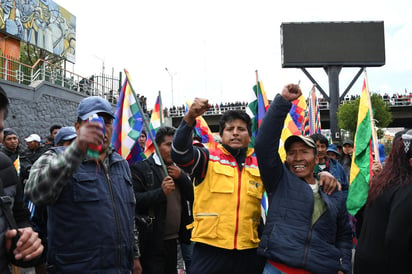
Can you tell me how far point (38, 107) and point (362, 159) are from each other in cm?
1369

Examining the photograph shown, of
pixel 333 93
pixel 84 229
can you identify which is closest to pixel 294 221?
pixel 84 229

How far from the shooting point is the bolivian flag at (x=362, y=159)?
3.44 m

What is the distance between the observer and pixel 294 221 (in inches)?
97.3

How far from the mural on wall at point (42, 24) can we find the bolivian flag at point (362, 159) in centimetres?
2157

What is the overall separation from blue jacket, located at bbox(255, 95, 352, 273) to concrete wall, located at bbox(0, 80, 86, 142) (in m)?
12.1

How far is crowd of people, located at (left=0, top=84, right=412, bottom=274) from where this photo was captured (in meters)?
1.91

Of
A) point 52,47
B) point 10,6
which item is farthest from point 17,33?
point 52,47

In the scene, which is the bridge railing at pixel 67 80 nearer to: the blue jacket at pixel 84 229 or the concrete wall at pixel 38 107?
the concrete wall at pixel 38 107

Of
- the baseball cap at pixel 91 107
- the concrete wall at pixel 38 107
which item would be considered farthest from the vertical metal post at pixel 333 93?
the baseball cap at pixel 91 107

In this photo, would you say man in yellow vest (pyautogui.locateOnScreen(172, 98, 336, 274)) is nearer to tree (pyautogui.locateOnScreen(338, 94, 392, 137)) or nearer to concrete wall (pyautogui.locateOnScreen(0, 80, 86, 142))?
concrete wall (pyautogui.locateOnScreen(0, 80, 86, 142))

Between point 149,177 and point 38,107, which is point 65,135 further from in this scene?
point 38,107

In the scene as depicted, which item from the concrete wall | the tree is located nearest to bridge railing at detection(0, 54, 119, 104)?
the concrete wall

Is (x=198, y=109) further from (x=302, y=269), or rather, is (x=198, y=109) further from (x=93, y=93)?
(x=93, y=93)

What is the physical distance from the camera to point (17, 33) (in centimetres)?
2194
